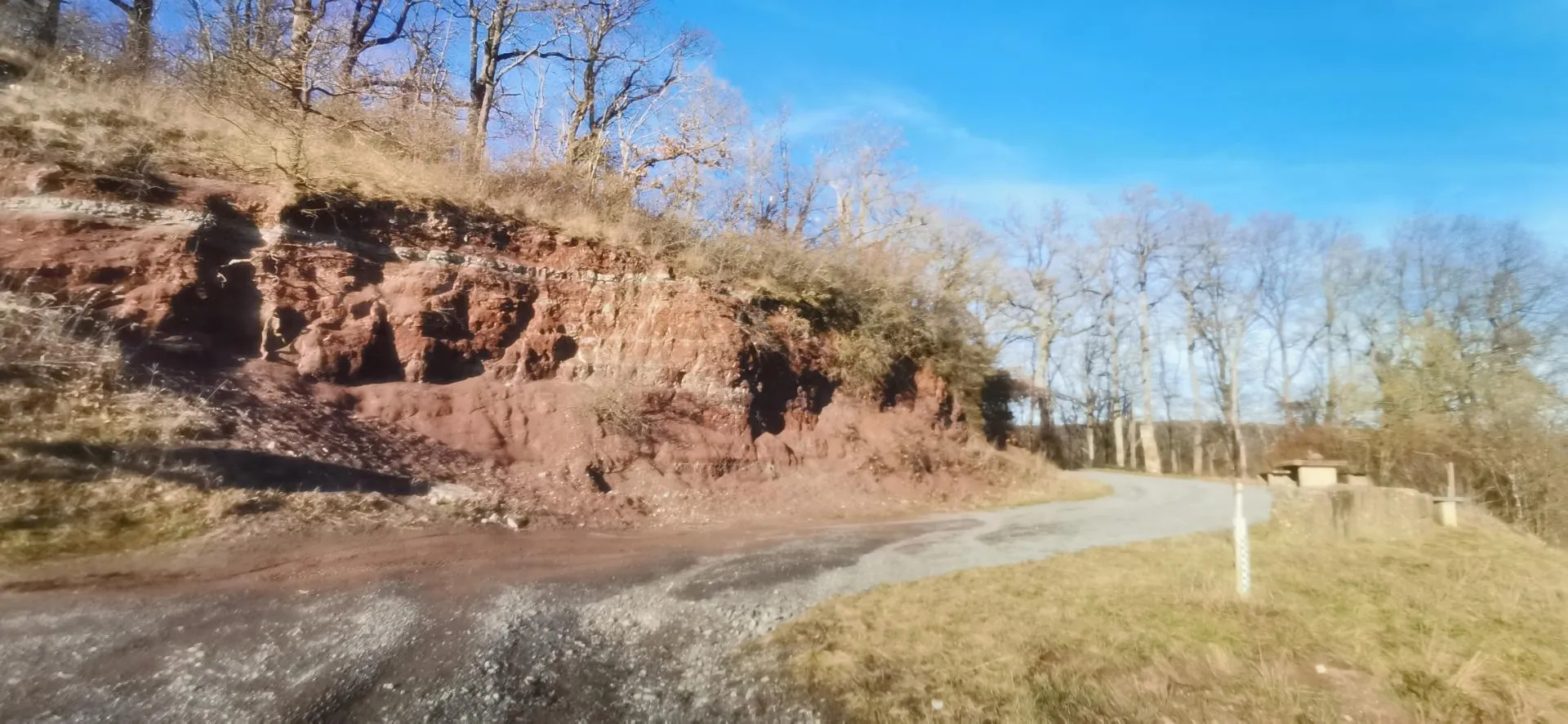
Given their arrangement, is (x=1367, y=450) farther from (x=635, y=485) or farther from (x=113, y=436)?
(x=113, y=436)

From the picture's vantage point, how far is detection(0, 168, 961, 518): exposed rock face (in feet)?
39.6

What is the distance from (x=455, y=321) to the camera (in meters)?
14.8

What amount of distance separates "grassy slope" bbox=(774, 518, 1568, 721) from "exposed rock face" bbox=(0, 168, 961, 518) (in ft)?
25.9

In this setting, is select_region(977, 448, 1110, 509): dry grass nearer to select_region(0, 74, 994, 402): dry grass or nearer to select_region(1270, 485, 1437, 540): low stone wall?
select_region(0, 74, 994, 402): dry grass

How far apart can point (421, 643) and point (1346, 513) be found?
1480 cm

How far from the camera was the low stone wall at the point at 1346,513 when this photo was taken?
43.2 feet

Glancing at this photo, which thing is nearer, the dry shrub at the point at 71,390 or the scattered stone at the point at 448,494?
the dry shrub at the point at 71,390

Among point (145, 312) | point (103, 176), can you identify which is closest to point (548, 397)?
point (145, 312)

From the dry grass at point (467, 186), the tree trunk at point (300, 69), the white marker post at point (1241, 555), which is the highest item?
the tree trunk at point (300, 69)

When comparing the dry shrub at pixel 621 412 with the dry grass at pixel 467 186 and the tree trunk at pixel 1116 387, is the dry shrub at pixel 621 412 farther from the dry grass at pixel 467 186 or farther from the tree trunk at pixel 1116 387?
the tree trunk at pixel 1116 387

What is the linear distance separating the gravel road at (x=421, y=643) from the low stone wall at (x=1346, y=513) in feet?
24.5

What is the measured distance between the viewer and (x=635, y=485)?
13547mm

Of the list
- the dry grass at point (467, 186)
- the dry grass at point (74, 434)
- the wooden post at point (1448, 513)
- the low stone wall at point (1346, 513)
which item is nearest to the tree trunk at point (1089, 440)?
the dry grass at point (467, 186)

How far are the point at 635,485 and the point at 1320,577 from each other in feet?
33.1
